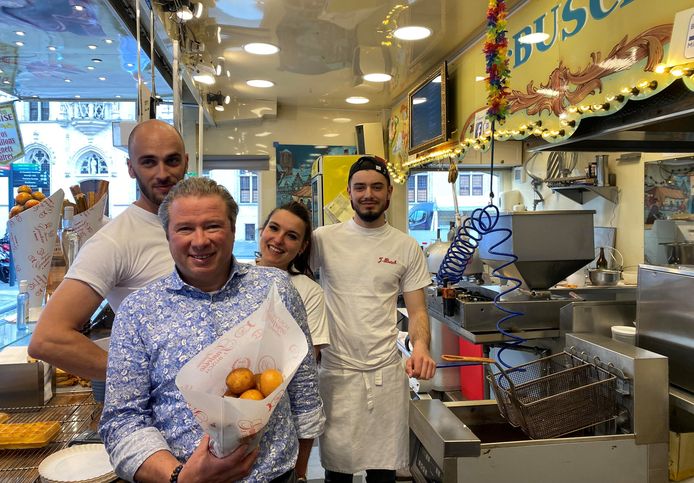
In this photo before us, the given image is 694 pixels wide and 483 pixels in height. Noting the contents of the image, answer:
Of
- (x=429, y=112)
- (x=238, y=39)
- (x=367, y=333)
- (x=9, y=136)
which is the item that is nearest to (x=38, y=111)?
(x=9, y=136)

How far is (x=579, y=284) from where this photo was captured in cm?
444

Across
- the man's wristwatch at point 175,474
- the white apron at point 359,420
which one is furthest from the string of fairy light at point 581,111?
the man's wristwatch at point 175,474

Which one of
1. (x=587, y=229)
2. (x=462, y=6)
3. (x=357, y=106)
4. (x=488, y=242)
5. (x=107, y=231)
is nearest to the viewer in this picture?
(x=107, y=231)

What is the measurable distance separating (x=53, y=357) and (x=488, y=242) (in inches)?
95.0

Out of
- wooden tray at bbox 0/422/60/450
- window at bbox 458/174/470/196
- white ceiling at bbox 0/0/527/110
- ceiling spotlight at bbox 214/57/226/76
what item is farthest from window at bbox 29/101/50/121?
window at bbox 458/174/470/196

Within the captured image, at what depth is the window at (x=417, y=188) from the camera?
657cm

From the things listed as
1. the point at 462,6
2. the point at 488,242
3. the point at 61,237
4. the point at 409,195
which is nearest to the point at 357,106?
the point at 409,195

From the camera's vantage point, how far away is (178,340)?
4.10 feet

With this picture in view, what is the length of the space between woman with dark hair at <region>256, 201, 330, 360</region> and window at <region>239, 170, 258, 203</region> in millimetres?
4785

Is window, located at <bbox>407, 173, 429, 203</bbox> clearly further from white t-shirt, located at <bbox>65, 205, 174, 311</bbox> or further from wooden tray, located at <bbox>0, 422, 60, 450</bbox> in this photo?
wooden tray, located at <bbox>0, 422, 60, 450</bbox>

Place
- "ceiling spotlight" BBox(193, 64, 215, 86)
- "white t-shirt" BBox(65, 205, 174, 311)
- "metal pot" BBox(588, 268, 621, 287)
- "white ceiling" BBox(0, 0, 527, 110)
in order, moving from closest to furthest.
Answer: "white t-shirt" BBox(65, 205, 174, 311) < "white ceiling" BBox(0, 0, 527, 110) < "metal pot" BBox(588, 268, 621, 287) < "ceiling spotlight" BBox(193, 64, 215, 86)

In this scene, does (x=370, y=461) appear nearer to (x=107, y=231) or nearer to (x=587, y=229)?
(x=107, y=231)

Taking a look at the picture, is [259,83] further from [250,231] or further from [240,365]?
[240,365]

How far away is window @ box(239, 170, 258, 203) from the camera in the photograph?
6910mm
